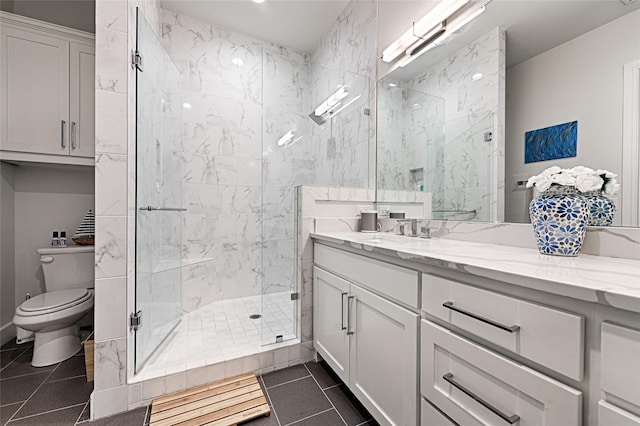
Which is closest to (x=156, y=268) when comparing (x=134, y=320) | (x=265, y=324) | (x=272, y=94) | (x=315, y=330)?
(x=134, y=320)

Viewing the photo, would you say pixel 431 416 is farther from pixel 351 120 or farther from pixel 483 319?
pixel 351 120

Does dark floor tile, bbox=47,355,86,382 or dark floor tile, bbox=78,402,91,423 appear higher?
dark floor tile, bbox=47,355,86,382

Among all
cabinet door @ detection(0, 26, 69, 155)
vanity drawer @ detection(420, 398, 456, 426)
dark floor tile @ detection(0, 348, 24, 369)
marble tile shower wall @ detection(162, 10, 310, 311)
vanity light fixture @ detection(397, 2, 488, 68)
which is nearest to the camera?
vanity drawer @ detection(420, 398, 456, 426)

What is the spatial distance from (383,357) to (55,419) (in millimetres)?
1603

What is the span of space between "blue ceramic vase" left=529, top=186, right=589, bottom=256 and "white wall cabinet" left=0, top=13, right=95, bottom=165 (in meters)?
2.88

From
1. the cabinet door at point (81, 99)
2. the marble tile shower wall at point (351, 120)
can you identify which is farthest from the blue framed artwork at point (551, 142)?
the cabinet door at point (81, 99)

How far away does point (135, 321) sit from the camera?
4.84 feet

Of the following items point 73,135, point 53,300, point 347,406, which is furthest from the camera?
point 73,135

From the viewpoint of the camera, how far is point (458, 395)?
79 centimetres

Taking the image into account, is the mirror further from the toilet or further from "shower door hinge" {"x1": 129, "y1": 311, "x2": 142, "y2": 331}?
the toilet

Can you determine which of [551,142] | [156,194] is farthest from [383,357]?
[156,194]

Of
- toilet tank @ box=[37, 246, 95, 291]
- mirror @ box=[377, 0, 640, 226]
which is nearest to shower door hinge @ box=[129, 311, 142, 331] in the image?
toilet tank @ box=[37, 246, 95, 291]

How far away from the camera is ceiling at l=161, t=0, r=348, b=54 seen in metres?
2.42

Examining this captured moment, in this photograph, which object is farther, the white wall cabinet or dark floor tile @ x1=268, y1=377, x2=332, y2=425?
the white wall cabinet
